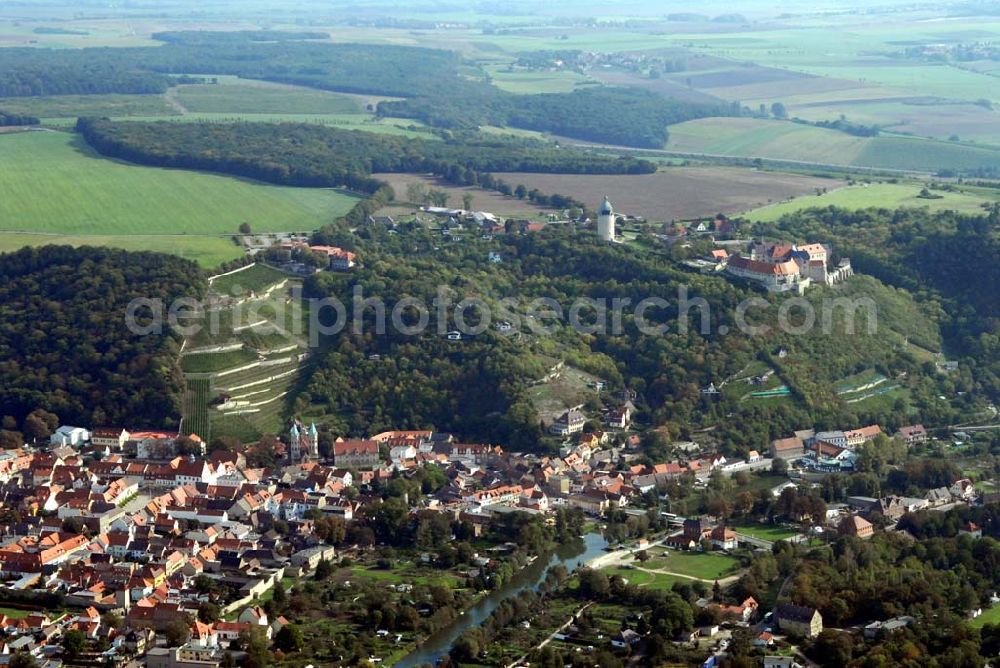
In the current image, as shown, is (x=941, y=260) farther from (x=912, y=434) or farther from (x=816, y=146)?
(x=816, y=146)

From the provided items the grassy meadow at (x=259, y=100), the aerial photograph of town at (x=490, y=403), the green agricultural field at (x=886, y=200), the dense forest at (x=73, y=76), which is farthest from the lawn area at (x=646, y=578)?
the dense forest at (x=73, y=76)

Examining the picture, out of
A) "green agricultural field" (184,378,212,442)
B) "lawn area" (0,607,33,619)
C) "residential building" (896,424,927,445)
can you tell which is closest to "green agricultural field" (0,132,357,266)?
"green agricultural field" (184,378,212,442)

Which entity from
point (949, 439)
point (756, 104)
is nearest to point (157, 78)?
point (756, 104)

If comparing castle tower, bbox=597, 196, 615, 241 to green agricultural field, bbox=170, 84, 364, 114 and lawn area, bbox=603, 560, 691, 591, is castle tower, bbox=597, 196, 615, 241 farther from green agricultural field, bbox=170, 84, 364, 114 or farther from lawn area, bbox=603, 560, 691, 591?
green agricultural field, bbox=170, 84, 364, 114

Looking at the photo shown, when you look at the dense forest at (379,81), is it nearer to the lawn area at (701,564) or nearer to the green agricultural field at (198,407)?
the green agricultural field at (198,407)

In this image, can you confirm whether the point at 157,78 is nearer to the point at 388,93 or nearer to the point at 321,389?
the point at 388,93

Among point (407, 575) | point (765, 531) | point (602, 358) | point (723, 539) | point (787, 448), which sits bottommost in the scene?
point (787, 448)

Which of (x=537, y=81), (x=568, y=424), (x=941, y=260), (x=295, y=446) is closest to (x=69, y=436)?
(x=295, y=446)
